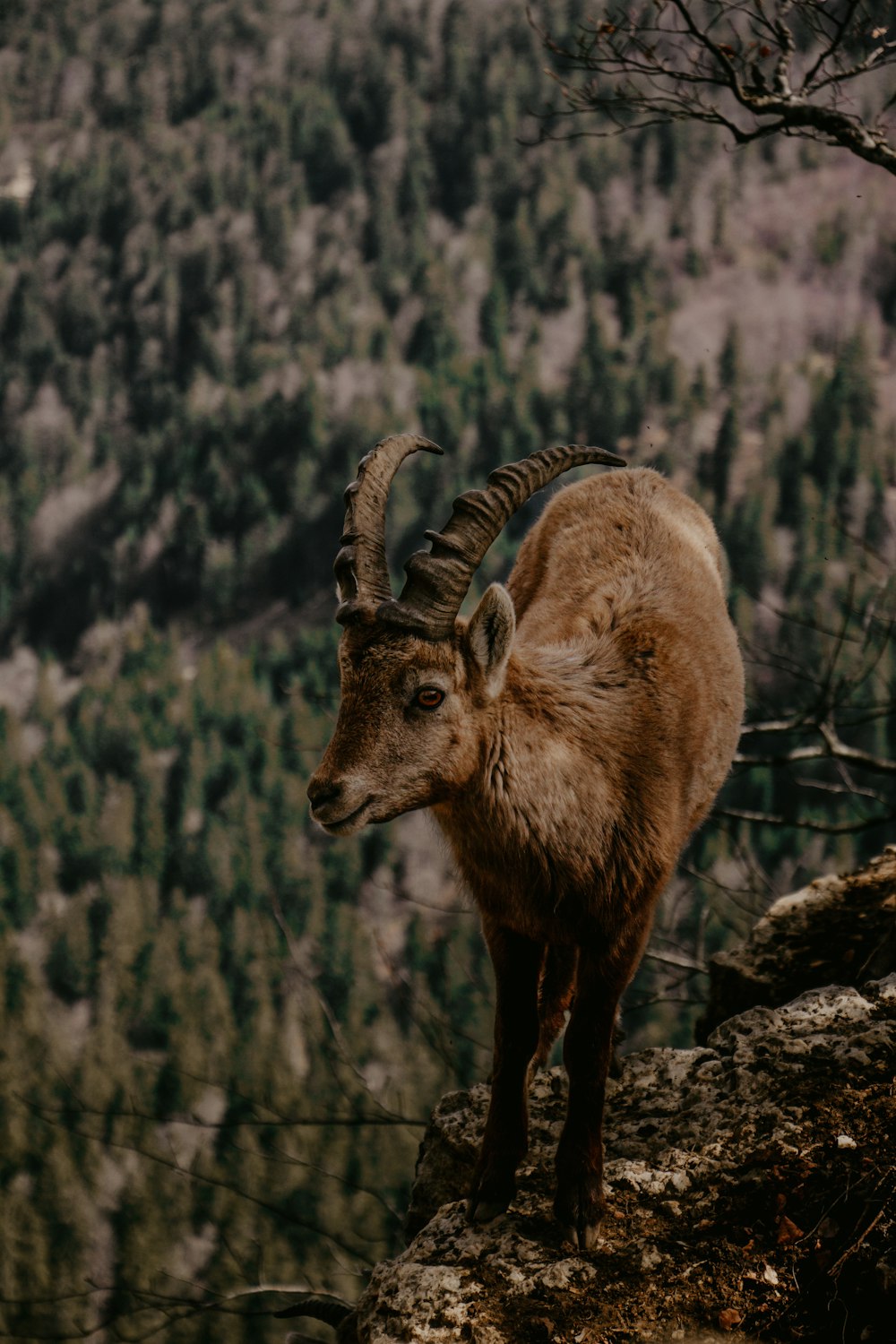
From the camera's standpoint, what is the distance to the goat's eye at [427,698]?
446cm

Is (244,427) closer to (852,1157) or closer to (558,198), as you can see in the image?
(558,198)

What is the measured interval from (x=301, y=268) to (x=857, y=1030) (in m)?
53.1

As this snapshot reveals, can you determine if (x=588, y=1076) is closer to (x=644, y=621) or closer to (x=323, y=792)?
(x=323, y=792)

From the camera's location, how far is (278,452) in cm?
5178

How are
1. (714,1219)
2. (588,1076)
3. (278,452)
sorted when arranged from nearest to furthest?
(714,1219) < (588,1076) < (278,452)

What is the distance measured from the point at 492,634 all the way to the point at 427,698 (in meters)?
0.35

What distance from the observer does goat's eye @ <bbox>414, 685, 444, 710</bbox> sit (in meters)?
4.46

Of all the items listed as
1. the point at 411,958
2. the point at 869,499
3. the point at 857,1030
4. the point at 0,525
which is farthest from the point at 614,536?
the point at 0,525

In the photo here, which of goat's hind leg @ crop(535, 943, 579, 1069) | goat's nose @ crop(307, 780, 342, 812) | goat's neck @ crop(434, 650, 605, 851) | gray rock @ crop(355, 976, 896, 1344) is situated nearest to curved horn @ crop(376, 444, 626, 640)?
goat's neck @ crop(434, 650, 605, 851)

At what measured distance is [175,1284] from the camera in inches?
1347

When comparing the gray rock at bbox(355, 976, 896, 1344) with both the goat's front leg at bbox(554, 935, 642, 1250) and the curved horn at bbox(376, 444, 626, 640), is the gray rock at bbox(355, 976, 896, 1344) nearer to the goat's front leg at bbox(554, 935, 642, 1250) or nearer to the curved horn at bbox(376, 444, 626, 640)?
the goat's front leg at bbox(554, 935, 642, 1250)

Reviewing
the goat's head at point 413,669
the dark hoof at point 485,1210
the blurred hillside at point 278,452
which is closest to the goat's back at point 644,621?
the goat's head at point 413,669

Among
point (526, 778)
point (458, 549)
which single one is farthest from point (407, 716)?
point (458, 549)

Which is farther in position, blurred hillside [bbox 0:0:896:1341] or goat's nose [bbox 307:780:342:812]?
blurred hillside [bbox 0:0:896:1341]
